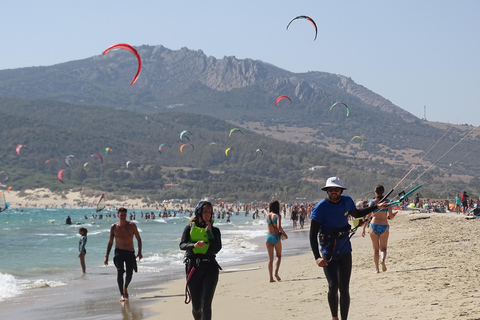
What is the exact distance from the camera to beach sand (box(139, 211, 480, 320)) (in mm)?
6457

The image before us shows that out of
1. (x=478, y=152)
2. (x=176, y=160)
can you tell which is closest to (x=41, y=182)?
(x=176, y=160)

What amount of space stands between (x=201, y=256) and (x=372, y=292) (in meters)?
2.49

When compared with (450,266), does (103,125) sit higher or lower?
higher

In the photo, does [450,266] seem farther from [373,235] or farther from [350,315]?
[350,315]

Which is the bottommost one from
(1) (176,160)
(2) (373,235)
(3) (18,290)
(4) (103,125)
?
(3) (18,290)

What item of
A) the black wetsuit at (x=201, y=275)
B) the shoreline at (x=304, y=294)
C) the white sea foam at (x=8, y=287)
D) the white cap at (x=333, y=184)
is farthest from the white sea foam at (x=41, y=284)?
the white cap at (x=333, y=184)

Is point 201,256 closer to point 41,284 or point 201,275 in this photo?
point 201,275

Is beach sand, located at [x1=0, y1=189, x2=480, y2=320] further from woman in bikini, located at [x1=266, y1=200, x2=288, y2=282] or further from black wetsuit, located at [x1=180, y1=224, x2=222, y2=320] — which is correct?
black wetsuit, located at [x1=180, y1=224, x2=222, y2=320]

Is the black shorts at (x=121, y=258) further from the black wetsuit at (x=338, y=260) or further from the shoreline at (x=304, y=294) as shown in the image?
the black wetsuit at (x=338, y=260)

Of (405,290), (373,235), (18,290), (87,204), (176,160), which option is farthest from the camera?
(176,160)

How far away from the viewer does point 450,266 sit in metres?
8.73

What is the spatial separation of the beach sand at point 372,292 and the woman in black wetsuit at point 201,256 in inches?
52.3

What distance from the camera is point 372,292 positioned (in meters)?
7.62

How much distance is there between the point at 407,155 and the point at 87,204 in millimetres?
100241
